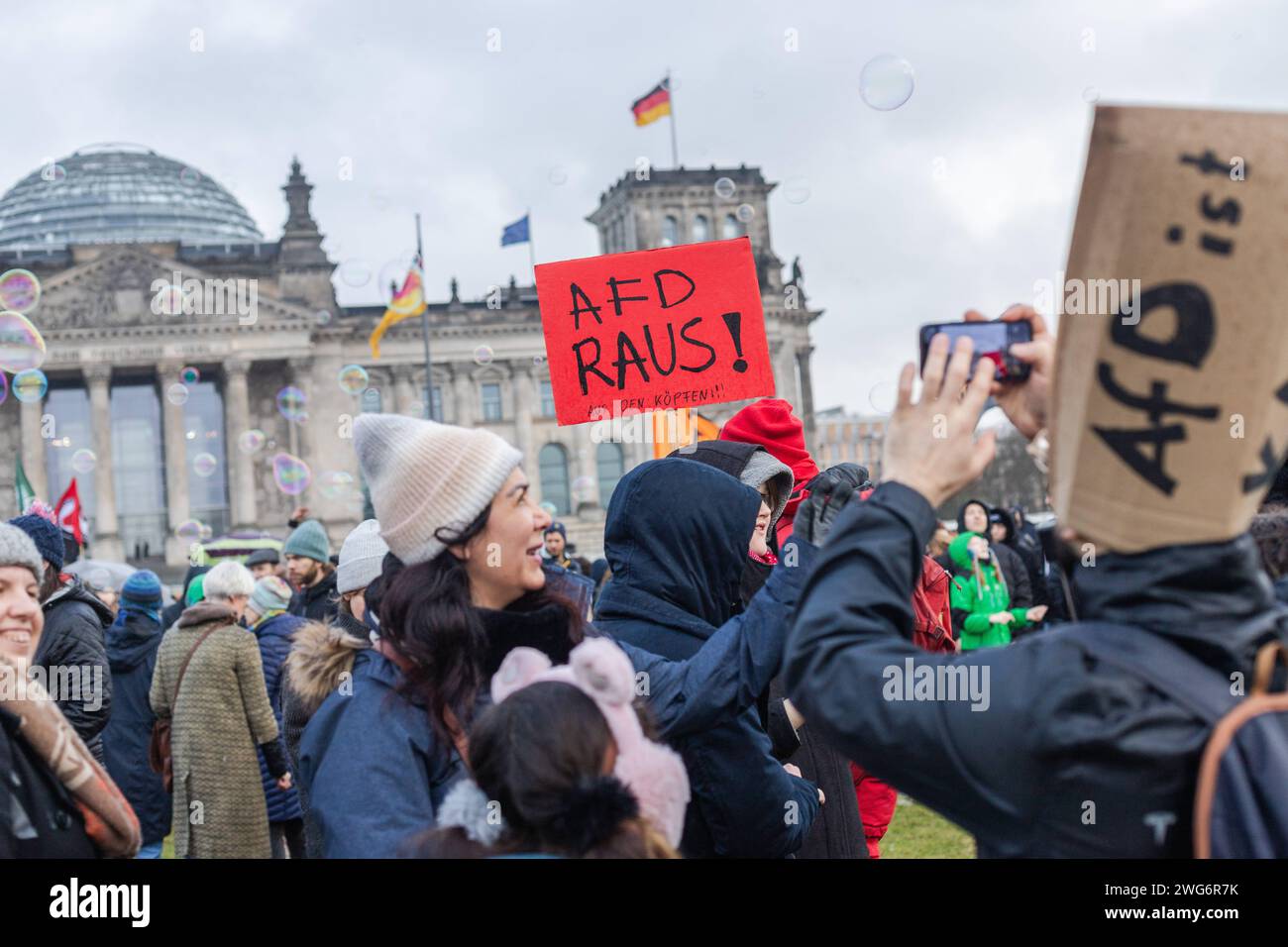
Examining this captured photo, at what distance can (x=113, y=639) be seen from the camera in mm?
8086

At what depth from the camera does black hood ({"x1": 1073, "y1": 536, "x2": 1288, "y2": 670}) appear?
1805 mm

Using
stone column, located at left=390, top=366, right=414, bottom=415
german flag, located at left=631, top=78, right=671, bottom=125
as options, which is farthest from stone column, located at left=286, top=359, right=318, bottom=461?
german flag, located at left=631, top=78, right=671, bottom=125

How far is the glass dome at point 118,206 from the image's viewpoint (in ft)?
220

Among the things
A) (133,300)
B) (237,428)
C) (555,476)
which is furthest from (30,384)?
(555,476)

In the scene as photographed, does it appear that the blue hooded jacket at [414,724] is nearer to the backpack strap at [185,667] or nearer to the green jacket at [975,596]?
the backpack strap at [185,667]

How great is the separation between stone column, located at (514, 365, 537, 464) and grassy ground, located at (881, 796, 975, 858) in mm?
53115

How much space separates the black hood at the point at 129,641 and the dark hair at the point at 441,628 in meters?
5.45


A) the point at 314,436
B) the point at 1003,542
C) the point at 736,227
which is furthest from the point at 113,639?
the point at 736,227

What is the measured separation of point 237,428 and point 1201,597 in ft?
A: 196

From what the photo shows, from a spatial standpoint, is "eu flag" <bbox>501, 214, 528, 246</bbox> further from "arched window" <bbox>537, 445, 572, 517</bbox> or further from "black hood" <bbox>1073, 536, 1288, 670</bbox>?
"black hood" <bbox>1073, 536, 1288, 670</bbox>

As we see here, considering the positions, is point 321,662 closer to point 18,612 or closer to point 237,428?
point 18,612

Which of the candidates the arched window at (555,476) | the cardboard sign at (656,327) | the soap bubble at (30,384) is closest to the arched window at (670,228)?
the arched window at (555,476)
